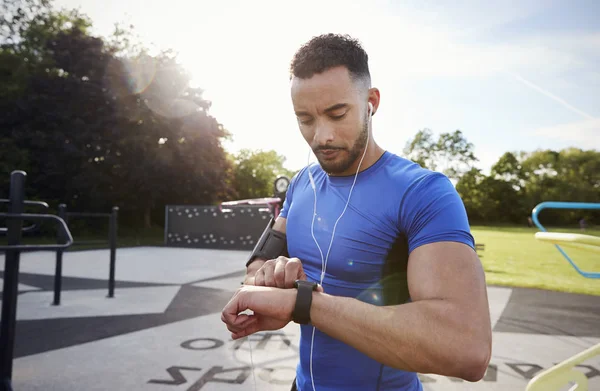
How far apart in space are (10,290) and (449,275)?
3.35 m

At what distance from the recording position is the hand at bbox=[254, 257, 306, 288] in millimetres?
941

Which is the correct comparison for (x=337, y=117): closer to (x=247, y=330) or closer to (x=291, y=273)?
(x=291, y=273)

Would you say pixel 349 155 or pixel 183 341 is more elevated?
pixel 349 155

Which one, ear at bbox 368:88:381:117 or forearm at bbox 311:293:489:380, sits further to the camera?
ear at bbox 368:88:381:117

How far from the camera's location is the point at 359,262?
1.17 metres

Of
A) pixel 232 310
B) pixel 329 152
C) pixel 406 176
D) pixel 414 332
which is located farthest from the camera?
pixel 329 152

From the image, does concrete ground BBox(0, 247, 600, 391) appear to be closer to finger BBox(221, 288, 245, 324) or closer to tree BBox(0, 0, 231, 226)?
finger BBox(221, 288, 245, 324)

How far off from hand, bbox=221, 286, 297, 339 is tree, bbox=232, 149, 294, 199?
3970cm

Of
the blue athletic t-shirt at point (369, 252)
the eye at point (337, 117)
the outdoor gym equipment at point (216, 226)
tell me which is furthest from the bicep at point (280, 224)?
the outdoor gym equipment at point (216, 226)

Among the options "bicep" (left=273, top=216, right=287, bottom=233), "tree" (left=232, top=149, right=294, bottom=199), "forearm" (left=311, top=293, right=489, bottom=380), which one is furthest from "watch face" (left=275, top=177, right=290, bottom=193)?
"tree" (left=232, top=149, right=294, bottom=199)

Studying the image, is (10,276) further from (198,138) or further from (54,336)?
(198,138)

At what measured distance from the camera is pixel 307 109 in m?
1.22

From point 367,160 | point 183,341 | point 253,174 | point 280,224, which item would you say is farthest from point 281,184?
point 253,174

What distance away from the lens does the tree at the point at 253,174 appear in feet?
148
